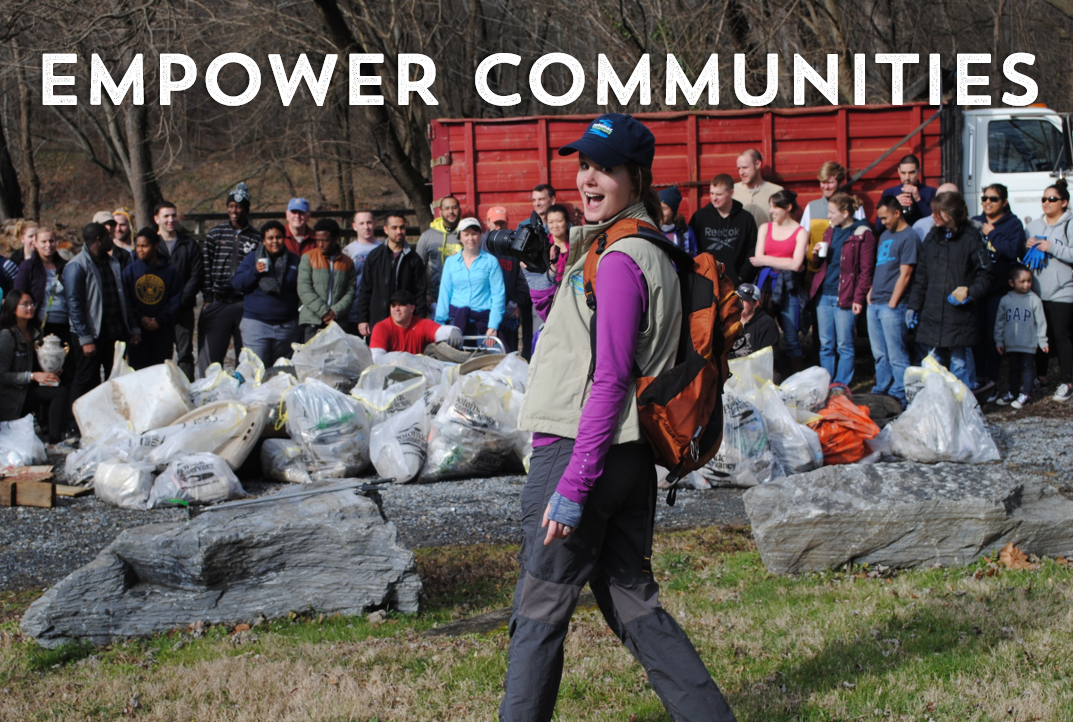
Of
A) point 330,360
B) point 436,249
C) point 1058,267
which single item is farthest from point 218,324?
point 1058,267

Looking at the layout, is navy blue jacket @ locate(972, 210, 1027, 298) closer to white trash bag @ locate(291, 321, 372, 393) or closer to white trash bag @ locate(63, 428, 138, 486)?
white trash bag @ locate(291, 321, 372, 393)

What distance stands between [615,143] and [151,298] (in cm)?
729

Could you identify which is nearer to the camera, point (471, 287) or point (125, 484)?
point (125, 484)

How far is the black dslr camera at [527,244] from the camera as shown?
2.93 metres

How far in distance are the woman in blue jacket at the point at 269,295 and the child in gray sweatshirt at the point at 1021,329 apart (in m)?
6.26

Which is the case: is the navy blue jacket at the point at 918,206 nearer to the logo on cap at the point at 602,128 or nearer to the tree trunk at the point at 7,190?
the logo on cap at the point at 602,128

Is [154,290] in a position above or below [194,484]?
above

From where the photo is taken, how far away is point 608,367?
2426 mm

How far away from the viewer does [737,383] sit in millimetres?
7004

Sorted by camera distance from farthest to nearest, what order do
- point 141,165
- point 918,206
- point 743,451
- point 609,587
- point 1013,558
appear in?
point 141,165, point 918,206, point 743,451, point 1013,558, point 609,587

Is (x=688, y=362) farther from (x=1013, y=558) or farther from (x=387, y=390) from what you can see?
(x=387, y=390)

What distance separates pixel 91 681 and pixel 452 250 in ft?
20.7

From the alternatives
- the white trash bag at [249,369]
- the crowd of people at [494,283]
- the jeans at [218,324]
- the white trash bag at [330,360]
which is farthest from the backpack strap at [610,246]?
the jeans at [218,324]

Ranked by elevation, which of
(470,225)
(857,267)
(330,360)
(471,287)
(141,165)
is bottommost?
(330,360)
